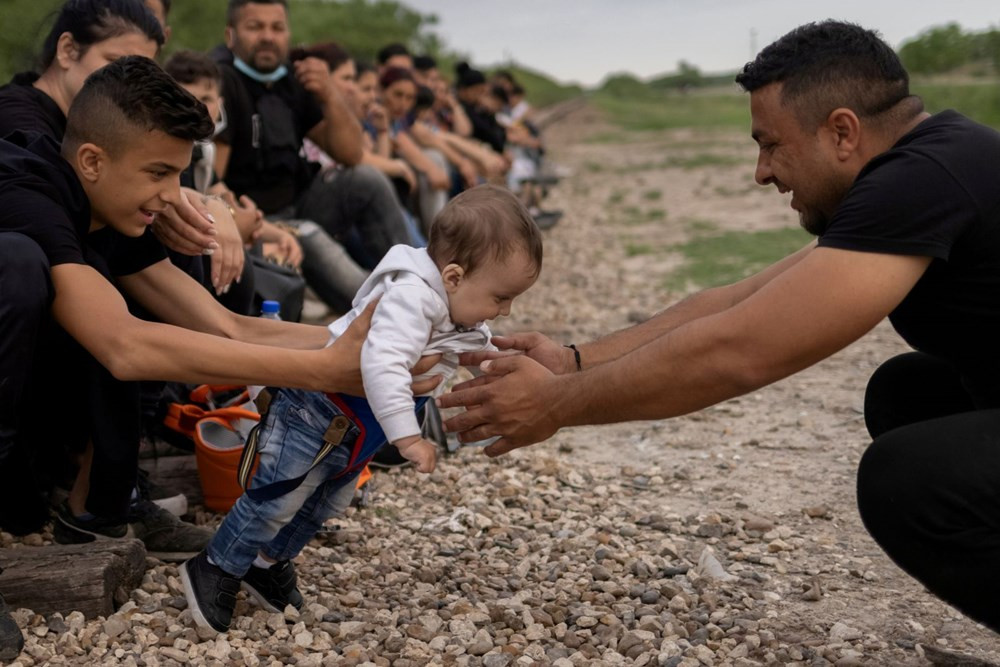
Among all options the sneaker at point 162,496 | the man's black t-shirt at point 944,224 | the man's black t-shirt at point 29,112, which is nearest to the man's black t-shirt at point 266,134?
the man's black t-shirt at point 29,112

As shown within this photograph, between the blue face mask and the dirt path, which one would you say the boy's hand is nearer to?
the dirt path

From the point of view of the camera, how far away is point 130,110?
130 inches

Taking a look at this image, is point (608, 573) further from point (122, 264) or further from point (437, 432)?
point (122, 264)

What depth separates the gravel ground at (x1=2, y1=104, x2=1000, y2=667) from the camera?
326 cm

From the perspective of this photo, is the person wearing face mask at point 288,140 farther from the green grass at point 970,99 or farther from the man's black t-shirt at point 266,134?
the green grass at point 970,99

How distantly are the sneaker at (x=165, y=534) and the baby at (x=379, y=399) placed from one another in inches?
15.6

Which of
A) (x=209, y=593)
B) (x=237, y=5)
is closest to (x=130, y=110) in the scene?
(x=209, y=593)

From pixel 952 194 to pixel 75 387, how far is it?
2.67 m

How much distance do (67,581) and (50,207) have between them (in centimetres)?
109

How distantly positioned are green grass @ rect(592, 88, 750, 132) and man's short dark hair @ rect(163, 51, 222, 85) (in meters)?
26.3

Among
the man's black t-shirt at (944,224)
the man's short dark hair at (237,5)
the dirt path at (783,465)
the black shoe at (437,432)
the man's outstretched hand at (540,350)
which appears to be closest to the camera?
the man's black t-shirt at (944,224)

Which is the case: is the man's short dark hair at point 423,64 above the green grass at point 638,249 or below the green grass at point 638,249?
above

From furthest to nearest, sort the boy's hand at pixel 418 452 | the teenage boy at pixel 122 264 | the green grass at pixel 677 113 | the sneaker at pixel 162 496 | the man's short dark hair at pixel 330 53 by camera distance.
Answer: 1. the green grass at pixel 677 113
2. the man's short dark hair at pixel 330 53
3. the sneaker at pixel 162 496
4. the teenage boy at pixel 122 264
5. the boy's hand at pixel 418 452

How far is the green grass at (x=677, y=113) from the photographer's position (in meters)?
38.2
